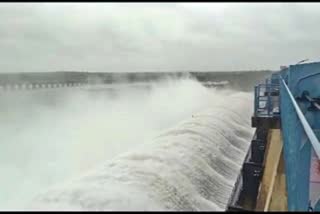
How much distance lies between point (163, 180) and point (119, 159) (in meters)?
1.54

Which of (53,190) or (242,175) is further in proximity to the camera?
(242,175)

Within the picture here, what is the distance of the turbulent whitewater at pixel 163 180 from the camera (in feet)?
21.7

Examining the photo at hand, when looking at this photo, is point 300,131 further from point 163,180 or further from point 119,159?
point 119,159

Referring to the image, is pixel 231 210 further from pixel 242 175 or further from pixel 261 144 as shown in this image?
pixel 261 144

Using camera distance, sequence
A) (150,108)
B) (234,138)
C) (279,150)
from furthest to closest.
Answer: (150,108) → (234,138) → (279,150)

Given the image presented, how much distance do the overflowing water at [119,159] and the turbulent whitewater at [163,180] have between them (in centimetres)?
1

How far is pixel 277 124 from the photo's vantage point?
34.8 feet

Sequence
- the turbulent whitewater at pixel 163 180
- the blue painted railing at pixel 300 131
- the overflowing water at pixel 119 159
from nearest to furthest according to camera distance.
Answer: the blue painted railing at pixel 300 131 → the turbulent whitewater at pixel 163 180 → the overflowing water at pixel 119 159

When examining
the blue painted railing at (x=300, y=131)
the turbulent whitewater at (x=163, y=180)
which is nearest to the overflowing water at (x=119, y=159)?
the turbulent whitewater at (x=163, y=180)

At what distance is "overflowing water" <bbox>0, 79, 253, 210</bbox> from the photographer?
22.9 feet

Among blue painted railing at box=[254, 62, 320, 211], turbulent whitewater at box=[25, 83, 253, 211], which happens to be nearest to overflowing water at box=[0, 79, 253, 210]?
turbulent whitewater at box=[25, 83, 253, 211]

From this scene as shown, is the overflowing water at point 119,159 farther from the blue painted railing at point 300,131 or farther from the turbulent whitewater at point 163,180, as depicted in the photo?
the blue painted railing at point 300,131

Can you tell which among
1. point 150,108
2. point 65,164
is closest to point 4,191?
point 65,164

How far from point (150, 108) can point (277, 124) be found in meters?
21.8
